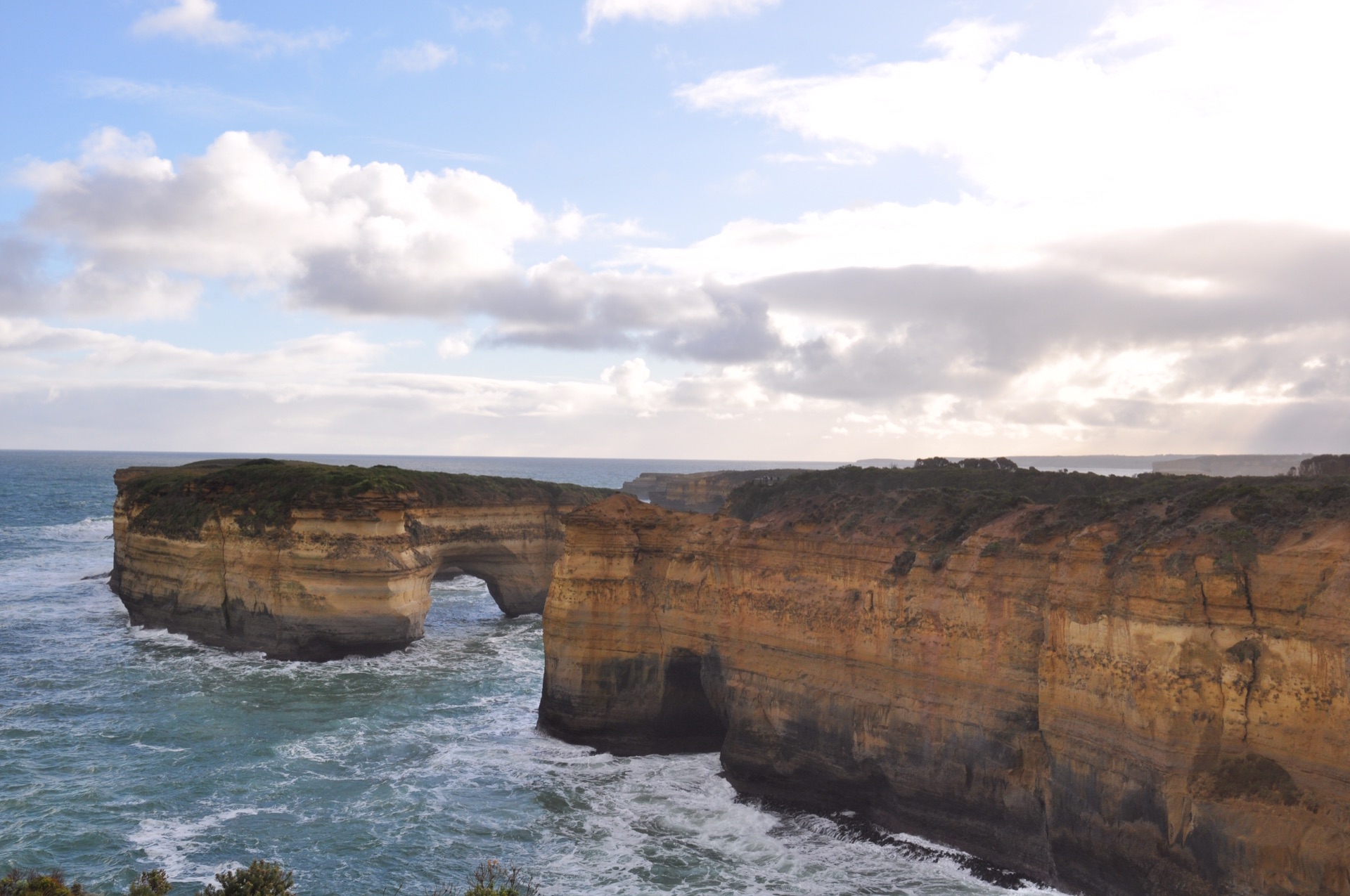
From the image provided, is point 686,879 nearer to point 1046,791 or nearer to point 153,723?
point 1046,791

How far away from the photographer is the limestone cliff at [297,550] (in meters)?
34.2

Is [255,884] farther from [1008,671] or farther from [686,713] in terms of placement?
[686,713]

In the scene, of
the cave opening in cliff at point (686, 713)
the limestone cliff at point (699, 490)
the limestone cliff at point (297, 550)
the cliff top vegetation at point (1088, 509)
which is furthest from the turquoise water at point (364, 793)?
the limestone cliff at point (699, 490)

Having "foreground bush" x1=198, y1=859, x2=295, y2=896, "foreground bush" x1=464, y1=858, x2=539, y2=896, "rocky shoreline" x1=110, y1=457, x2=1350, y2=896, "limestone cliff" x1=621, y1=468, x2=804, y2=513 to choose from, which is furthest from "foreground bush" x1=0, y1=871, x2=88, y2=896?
"limestone cliff" x1=621, y1=468, x2=804, y2=513

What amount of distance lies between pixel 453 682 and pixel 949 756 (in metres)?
18.5

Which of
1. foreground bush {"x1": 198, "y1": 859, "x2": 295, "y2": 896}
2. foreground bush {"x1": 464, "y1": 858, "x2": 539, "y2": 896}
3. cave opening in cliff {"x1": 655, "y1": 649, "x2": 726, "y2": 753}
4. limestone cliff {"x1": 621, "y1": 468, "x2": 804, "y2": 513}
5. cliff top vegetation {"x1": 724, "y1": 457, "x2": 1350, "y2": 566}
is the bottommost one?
foreground bush {"x1": 464, "y1": 858, "x2": 539, "y2": 896}

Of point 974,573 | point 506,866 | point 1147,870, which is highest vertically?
point 974,573

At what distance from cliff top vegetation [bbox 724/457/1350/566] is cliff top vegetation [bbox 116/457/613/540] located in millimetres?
16403

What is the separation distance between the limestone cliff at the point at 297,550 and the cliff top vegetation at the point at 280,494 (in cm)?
6

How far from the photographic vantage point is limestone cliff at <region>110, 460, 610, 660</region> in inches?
1347

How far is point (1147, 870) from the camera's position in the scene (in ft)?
46.0

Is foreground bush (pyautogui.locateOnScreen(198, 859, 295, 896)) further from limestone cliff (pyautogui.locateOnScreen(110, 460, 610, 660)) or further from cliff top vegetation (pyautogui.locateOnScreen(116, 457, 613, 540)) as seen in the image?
cliff top vegetation (pyautogui.locateOnScreen(116, 457, 613, 540))

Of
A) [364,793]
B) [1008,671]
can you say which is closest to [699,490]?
[364,793]

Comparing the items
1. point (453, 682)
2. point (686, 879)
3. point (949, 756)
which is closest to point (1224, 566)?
point (949, 756)
